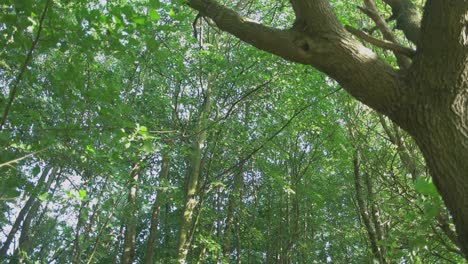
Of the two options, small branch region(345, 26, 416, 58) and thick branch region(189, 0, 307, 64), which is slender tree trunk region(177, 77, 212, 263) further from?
small branch region(345, 26, 416, 58)

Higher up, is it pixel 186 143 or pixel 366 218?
pixel 186 143

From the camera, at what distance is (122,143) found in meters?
4.05

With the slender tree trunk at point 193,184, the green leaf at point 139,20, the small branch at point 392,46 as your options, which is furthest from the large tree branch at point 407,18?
the slender tree trunk at point 193,184

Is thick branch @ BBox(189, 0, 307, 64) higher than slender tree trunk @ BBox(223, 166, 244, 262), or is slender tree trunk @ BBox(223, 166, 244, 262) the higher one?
slender tree trunk @ BBox(223, 166, 244, 262)

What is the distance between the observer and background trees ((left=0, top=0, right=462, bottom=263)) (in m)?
3.09

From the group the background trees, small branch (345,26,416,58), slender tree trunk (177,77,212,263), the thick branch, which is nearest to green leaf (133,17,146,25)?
the background trees

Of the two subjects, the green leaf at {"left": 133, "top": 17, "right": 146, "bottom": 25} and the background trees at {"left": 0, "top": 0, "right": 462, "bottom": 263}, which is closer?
the green leaf at {"left": 133, "top": 17, "right": 146, "bottom": 25}

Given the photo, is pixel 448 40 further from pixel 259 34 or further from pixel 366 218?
pixel 366 218

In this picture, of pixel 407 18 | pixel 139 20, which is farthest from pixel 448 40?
pixel 139 20

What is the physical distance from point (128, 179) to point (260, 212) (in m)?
9.11

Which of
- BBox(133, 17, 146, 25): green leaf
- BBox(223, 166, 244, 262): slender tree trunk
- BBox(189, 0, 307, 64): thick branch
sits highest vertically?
BBox(223, 166, 244, 262): slender tree trunk

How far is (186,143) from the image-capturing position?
8680mm

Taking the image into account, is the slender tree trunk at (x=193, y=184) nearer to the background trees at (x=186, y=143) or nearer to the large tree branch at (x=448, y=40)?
the background trees at (x=186, y=143)

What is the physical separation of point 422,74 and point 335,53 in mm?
480
